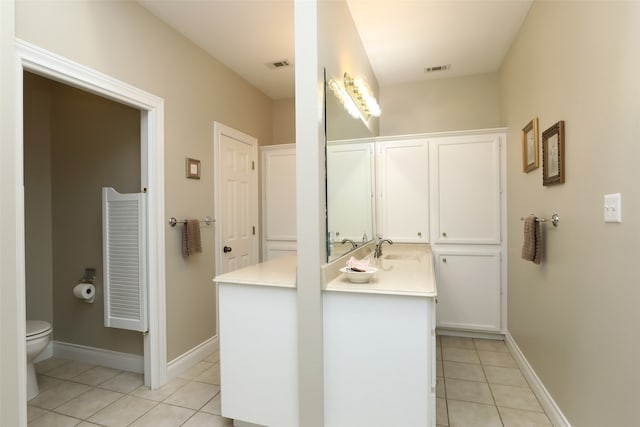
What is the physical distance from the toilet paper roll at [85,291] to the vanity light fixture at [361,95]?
246 centimetres

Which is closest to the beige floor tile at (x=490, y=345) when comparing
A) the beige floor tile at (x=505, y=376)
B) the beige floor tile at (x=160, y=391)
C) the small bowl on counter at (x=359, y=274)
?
the beige floor tile at (x=505, y=376)

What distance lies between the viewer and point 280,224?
3674 millimetres

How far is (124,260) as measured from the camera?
240 cm

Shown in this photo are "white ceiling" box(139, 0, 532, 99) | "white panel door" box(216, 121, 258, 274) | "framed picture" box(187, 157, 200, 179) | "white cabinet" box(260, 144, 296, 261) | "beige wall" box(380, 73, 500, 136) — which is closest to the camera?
"white ceiling" box(139, 0, 532, 99)

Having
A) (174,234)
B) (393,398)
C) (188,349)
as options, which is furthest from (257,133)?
(393,398)

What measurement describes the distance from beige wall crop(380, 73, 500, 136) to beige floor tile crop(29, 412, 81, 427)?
3565 mm

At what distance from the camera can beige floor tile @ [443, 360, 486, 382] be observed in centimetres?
241

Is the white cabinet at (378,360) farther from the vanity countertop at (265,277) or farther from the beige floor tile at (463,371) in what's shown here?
the beige floor tile at (463,371)

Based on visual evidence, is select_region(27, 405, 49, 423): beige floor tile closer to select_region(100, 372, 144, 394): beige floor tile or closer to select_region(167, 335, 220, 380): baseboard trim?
select_region(100, 372, 144, 394): beige floor tile

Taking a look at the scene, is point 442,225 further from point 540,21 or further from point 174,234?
point 174,234

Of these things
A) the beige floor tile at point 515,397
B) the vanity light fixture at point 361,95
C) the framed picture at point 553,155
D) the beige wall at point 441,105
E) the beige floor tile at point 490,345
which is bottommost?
the beige floor tile at point 490,345

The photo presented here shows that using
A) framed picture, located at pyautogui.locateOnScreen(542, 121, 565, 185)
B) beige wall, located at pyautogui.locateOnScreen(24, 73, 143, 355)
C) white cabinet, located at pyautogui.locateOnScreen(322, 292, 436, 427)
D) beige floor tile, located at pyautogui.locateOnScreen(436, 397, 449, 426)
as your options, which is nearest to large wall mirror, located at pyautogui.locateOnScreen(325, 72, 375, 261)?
white cabinet, located at pyautogui.locateOnScreen(322, 292, 436, 427)

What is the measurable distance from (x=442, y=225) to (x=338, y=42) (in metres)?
1.95

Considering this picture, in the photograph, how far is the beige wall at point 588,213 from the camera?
1228mm
